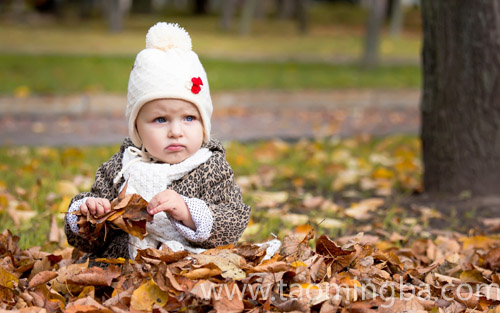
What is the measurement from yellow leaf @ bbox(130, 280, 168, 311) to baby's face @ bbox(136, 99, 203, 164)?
56 centimetres

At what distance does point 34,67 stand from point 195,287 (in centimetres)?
1015

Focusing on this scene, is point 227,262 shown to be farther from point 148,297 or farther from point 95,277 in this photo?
point 95,277

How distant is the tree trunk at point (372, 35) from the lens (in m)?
13.5

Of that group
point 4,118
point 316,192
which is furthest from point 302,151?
point 4,118

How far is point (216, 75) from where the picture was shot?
11.9 metres

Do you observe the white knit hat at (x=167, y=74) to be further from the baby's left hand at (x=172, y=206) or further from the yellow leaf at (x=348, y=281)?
the yellow leaf at (x=348, y=281)

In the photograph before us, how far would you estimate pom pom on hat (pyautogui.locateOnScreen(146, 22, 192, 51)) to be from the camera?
2.43m

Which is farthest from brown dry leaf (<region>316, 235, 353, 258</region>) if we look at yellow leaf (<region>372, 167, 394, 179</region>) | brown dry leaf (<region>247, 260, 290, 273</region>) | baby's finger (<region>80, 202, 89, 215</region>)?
yellow leaf (<region>372, 167, 394, 179</region>)

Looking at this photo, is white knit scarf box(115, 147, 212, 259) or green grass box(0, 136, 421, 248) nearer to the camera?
white knit scarf box(115, 147, 212, 259)

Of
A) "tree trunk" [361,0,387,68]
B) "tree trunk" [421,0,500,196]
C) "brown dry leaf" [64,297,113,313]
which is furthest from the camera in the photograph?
"tree trunk" [361,0,387,68]

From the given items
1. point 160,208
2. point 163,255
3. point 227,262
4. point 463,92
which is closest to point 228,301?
point 227,262

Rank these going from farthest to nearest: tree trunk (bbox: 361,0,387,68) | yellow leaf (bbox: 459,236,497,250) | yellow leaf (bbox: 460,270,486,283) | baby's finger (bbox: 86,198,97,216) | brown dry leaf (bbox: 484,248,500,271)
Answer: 1. tree trunk (bbox: 361,0,387,68)
2. yellow leaf (bbox: 459,236,497,250)
3. brown dry leaf (bbox: 484,248,500,271)
4. yellow leaf (bbox: 460,270,486,283)
5. baby's finger (bbox: 86,198,97,216)

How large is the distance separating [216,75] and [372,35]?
3912 millimetres

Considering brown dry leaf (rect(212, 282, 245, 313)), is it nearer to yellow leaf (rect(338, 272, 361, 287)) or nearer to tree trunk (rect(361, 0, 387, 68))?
yellow leaf (rect(338, 272, 361, 287))
